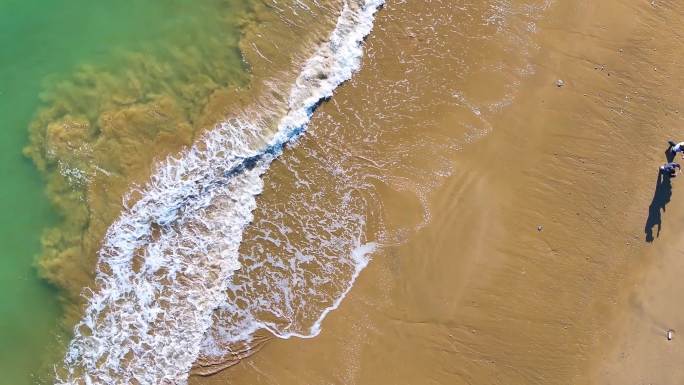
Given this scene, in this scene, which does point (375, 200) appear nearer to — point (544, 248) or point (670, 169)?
point (544, 248)

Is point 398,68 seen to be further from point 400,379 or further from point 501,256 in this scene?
point 400,379

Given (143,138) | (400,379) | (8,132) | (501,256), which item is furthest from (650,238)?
(8,132)

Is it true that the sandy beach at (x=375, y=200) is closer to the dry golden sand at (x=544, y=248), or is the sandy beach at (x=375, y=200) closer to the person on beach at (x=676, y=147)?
the dry golden sand at (x=544, y=248)

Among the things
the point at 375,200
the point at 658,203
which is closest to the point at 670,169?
the point at 658,203

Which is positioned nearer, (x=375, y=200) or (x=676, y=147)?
(x=375, y=200)

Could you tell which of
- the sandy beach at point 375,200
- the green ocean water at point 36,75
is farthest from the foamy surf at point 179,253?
the green ocean water at point 36,75

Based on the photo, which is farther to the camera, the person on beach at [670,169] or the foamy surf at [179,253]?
the person on beach at [670,169]

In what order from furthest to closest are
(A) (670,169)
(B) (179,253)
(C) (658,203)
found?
(C) (658,203) < (A) (670,169) < (B) (179,253)
